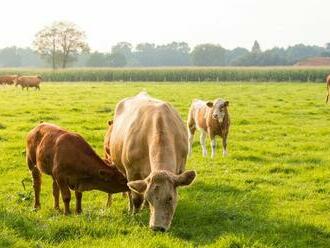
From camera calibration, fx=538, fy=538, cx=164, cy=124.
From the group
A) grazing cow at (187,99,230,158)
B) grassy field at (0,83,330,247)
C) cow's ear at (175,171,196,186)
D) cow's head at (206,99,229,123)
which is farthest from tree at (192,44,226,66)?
cow's ear at (175,171,196,186)

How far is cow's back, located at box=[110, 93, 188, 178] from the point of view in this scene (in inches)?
303

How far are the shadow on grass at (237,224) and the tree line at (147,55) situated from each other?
100m

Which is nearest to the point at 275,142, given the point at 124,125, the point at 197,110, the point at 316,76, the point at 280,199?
the point at 197,110

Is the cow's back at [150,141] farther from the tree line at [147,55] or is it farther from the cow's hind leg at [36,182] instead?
the tree line at [147,55]

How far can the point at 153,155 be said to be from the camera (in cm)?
764

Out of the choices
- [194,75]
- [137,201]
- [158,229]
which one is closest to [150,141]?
[137,201]

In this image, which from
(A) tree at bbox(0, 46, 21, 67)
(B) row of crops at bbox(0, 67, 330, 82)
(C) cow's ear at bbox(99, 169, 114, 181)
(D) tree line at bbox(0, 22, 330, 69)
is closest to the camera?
(C) cow's ear at bbox(99, 169, 114, 181)

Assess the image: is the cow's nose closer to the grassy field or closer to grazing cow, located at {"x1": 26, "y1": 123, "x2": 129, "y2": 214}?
the grassy field

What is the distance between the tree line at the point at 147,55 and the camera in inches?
4291

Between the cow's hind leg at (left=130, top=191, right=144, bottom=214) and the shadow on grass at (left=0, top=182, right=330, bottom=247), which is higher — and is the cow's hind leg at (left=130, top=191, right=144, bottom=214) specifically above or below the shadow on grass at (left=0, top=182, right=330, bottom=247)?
above

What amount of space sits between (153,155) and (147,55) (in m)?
185

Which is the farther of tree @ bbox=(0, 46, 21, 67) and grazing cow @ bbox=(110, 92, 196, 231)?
tree @ bbox=(0, 46, 21, 67)

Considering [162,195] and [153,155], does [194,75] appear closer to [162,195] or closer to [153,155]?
[153,155]

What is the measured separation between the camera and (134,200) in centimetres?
838
